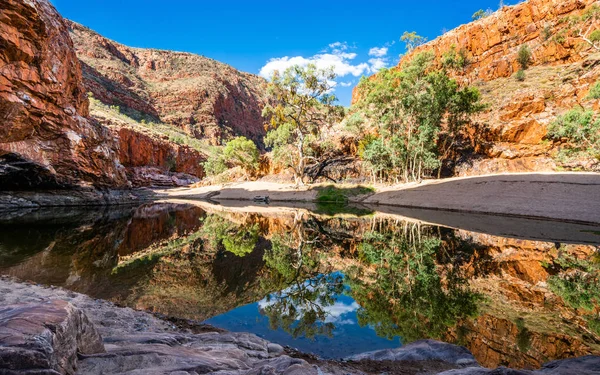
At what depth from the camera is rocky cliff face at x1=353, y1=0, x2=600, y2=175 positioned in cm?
3078

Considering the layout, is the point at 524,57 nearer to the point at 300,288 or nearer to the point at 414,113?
the point at 414,113

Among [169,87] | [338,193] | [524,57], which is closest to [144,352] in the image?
[338,193]

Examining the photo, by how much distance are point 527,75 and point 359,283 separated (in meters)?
51.0

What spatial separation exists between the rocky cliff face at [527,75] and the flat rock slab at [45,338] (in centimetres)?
3531

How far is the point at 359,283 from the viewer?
7.55m

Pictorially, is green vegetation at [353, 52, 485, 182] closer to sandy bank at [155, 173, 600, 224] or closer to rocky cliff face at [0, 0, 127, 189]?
sandy bank at [155, 173, 600, 224]

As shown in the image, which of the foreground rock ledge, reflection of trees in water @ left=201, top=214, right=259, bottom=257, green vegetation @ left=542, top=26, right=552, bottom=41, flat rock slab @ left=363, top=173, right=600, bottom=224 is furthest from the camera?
green vegetation @ left=542, top=26, right=552, bottom=41

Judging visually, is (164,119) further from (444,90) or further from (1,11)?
(444,90)

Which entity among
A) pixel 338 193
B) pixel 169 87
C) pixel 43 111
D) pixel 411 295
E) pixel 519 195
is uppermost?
pixel 169 87

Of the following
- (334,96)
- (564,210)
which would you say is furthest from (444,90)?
(564,210)

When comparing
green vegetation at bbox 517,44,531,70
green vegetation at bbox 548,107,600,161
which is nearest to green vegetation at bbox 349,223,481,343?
green vegetation at bbox 548,107,600,161

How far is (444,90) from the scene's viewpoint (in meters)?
30.6

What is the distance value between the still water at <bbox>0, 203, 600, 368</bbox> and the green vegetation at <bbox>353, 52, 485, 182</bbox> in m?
19.3

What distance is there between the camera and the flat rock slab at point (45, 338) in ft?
5.40
